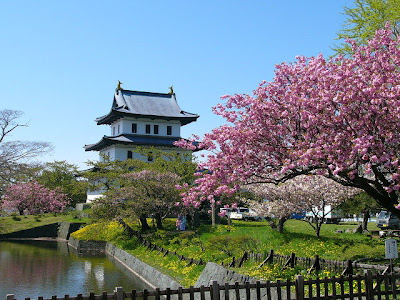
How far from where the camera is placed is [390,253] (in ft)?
38.7

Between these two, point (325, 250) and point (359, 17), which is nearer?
point (325, 250)

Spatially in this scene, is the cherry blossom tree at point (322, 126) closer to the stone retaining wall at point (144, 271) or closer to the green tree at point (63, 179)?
the stone retaining wall at point (144, 271)

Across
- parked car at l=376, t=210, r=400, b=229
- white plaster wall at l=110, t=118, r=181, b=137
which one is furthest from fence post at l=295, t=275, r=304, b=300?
white plaster wall at l=110, t=118, r=181, b=137

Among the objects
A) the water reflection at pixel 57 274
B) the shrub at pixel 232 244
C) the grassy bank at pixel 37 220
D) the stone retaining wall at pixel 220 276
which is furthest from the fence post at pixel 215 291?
the grassy bank at pixel 37 220

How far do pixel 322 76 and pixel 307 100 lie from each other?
97 centimetres

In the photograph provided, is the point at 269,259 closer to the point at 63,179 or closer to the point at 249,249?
the point at 249,249

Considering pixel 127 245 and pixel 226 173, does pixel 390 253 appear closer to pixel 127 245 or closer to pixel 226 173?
pixel 226 173

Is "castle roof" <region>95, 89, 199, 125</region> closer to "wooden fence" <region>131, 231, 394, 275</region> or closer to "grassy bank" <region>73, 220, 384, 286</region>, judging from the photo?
"grassy bank" <region>73, 220, 384, 286</region>

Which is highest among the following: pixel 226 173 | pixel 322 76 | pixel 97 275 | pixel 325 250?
pixel 322 76

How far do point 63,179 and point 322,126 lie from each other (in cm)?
5843

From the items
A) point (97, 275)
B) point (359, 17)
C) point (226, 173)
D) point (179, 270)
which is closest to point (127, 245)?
point (97, 275)

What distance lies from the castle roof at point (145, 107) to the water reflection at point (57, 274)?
100 ft

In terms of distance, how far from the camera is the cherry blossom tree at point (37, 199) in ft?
194

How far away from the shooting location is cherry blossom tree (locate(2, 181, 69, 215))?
194ft
